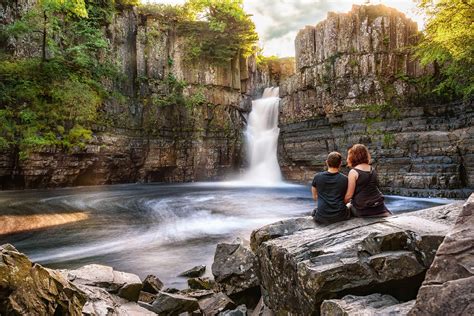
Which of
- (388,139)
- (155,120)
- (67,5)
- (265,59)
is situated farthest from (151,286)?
(265,59)

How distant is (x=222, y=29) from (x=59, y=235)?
20.7 meters

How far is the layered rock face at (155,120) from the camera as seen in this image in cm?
1995

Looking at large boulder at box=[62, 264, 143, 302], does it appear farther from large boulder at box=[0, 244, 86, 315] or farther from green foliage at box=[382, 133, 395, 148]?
green foliage at box=[382, 133, 395, 148]

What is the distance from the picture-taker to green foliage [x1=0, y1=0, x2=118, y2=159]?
16.4 meters

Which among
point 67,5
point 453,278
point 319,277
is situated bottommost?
point 319,277

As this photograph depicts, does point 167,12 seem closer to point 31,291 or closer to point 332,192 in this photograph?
point 332,192

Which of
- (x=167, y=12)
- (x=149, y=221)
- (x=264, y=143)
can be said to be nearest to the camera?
(x=149, y=221)

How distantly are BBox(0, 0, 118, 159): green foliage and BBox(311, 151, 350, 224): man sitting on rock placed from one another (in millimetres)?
16456

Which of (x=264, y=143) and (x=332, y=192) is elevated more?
(x=264, y=143)

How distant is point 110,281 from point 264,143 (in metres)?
22.4

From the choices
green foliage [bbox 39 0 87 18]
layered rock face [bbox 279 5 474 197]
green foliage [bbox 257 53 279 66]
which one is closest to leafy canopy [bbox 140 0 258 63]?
layered rock face [bbox 279 5 474 197]

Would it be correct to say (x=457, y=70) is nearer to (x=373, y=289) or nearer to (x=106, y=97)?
(x=373, y=289)

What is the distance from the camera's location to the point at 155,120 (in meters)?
23.7

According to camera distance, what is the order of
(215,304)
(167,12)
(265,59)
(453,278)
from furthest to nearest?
1. (265,59)
2. (167,12)
3. (215,304)
4. (453,278)
